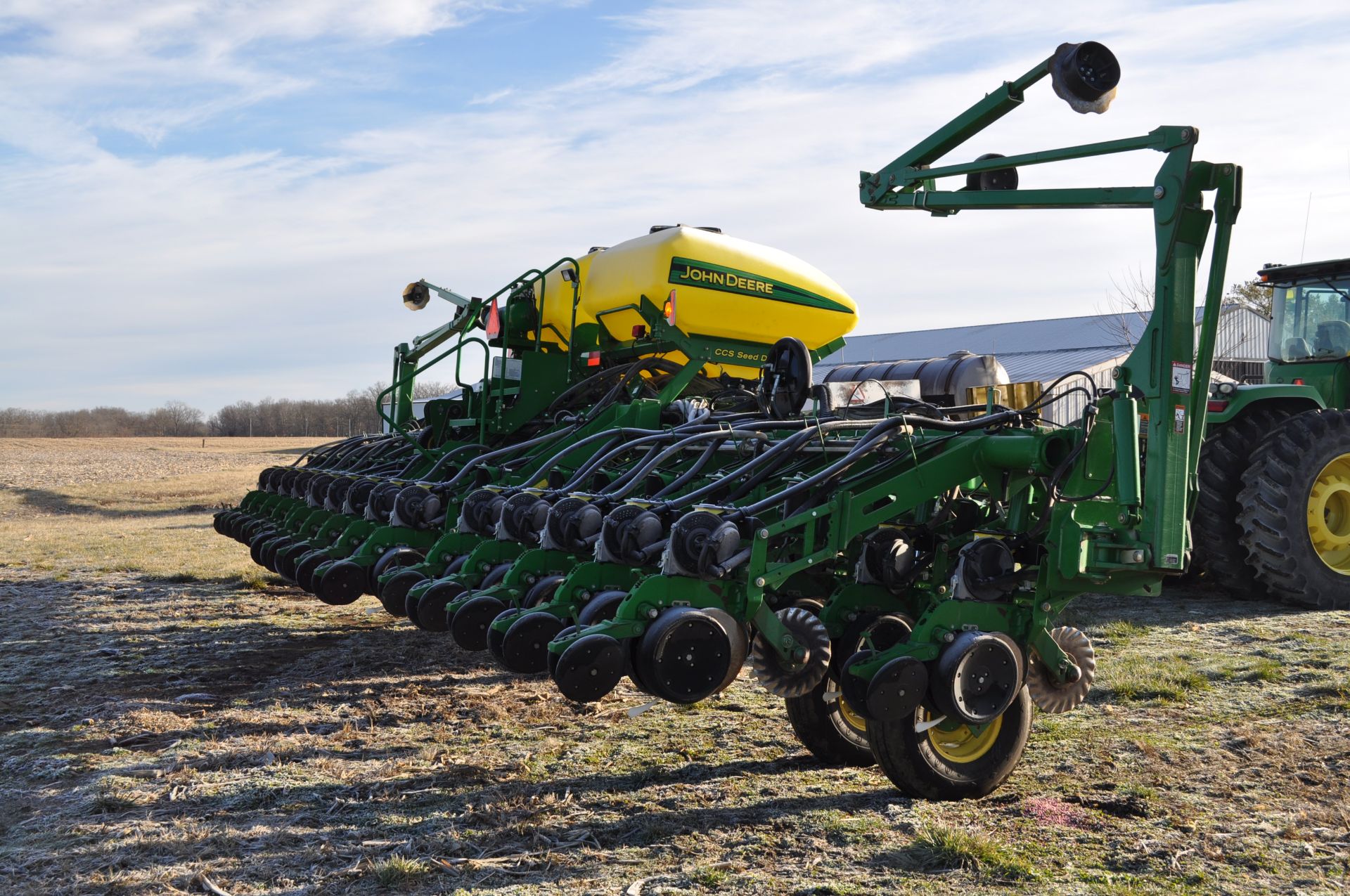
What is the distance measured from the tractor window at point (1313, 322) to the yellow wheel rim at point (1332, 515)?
133 cm

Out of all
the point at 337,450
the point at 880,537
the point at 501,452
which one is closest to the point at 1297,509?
the point at 880,537

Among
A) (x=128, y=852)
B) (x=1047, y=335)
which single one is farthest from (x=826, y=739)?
(x=1047, y=335)

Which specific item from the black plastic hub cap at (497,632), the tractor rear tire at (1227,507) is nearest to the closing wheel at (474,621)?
the black plastic hub cap at (497,632)

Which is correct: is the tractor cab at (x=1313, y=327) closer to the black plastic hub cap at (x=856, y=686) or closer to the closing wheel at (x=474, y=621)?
the black plastic hub cap at (x=856, y=686)

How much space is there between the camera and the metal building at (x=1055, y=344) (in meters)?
24.1

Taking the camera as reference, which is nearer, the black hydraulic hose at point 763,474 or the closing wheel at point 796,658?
the closing wheel at point 796,658

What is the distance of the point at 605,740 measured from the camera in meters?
4.68

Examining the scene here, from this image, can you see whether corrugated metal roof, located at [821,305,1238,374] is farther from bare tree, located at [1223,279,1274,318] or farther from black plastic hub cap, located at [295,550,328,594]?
black plastic hub cap, located at [295,550,328,594]

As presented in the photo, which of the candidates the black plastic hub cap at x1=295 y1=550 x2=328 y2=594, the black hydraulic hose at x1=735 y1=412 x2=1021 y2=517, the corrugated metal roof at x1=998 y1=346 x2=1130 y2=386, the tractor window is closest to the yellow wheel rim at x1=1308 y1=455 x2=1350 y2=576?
the tractor window

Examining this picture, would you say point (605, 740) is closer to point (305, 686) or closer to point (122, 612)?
point (305, 686)

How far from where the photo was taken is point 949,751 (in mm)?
3893

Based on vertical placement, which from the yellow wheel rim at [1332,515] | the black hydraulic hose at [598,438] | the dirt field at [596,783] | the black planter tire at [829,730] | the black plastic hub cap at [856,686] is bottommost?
the dirt field at [596,783]

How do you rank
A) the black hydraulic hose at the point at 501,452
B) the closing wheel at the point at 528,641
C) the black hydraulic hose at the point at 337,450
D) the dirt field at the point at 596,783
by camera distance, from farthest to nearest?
1. the black hydraulic hose at the point at 337,450
2. the black hydraulic hose at the point at 501,452
3. the closing wheel at the point at 528,641
4. the dirt field at the point at 596,783

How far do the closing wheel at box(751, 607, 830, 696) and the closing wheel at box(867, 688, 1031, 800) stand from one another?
274 millimetres
